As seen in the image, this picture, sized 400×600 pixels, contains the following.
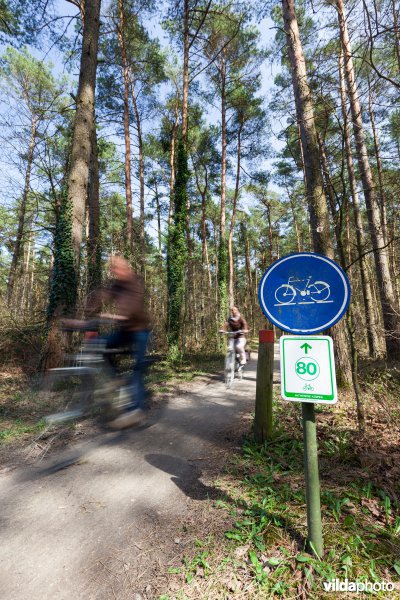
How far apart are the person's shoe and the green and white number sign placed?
249 cm

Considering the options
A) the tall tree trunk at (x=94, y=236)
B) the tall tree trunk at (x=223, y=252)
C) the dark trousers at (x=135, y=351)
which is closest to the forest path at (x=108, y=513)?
the dark trousers at (x=135, y=351)

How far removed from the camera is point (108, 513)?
8.32ft

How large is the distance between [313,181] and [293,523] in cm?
597

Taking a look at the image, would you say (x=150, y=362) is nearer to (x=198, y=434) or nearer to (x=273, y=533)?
(x=198, y=434)

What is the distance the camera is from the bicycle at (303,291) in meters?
1.89

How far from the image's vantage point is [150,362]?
4.18m

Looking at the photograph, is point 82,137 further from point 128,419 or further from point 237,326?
point 128,419

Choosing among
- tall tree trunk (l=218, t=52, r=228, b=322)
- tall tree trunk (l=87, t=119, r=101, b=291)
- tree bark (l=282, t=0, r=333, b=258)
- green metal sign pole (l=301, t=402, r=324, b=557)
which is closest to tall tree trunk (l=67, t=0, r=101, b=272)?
tall tree trunk (l=87, t=119, r=101, b=291)

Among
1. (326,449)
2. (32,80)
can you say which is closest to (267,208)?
(32,80)

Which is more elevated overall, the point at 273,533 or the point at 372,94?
the point at 372,94

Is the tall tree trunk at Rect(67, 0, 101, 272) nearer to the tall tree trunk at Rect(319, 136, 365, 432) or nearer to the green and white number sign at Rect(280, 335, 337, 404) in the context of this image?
the tall tree trunk at Rect(319, 136, 365, 432)

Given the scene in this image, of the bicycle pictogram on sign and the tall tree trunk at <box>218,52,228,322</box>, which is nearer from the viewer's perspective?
the bicycle pictogram on sign

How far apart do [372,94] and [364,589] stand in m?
5.04

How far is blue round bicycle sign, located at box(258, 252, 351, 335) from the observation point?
186 cm
